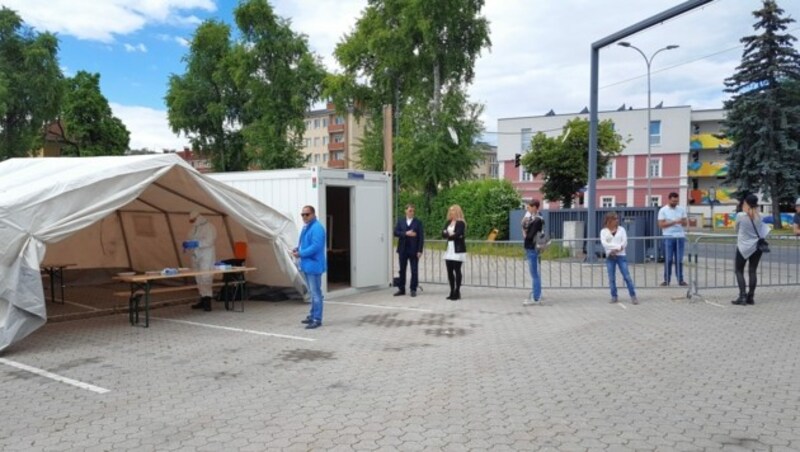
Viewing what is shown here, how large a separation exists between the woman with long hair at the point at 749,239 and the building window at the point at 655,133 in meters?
52.4

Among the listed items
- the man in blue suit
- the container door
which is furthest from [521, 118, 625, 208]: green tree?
the man in blue suit

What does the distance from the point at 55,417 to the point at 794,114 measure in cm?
4684

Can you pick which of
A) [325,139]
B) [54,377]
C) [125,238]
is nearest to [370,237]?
[125,238]

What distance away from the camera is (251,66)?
37.9m

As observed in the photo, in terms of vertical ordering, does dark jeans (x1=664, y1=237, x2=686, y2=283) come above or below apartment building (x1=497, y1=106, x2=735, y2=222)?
below

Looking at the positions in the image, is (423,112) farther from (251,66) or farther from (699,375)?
(699,375)

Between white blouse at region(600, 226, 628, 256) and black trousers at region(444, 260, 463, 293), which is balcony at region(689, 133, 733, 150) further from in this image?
black trousers at region(444, 260, 463, 293)

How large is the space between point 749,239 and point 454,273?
507cm

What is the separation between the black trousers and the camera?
38.9ft

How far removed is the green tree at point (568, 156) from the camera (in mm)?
33875

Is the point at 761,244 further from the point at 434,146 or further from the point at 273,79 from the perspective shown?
the point at 273,79

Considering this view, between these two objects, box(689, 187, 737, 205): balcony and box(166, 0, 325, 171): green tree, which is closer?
box(166, 0, 325, 171): green tree

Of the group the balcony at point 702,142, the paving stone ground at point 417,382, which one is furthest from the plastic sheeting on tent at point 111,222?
the balcony at point 702,142

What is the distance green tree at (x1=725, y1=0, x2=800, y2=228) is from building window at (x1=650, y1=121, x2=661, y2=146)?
645 inches
